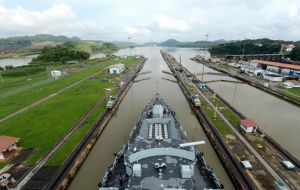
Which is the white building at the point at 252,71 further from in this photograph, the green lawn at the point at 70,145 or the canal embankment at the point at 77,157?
the green lawn at the point at 70,145

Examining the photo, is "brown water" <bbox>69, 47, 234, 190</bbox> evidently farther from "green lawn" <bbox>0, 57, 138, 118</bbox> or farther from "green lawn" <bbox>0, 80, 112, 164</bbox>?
"green lawn" <bbox>0, 57, 138, 118</bbox>

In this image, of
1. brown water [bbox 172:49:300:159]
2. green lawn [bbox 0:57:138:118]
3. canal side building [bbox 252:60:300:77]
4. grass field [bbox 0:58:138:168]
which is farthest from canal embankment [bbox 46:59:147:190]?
canal side building [bbox 252:60:300:77]

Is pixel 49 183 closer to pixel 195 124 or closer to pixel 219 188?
pixel 219 188

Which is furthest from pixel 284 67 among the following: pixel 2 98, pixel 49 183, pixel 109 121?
pixel 2 98

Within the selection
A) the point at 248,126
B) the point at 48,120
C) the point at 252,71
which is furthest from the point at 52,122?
the point at 252,71

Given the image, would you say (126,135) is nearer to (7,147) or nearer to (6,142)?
(7,147)
